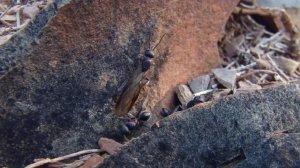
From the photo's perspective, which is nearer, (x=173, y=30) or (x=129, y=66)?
(x=129, y=66)

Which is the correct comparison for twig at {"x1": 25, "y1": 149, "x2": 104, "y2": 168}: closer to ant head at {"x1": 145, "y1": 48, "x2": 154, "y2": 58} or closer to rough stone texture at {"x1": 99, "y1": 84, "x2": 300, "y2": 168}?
rough stone texture at {"x1": 99, "y1": 84, "x2": 300, "y2": 168}

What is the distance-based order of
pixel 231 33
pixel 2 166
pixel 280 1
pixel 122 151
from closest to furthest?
1. pixel 122 151
2. pixel 2 166
3. pixel 231 33
4. pixel 280 1

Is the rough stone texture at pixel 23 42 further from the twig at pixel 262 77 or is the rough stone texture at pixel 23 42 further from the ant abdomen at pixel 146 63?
the twig at pixel 262 77

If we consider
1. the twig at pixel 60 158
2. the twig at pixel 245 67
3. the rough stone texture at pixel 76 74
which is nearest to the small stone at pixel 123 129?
the rough stone texture at pixel 76 74

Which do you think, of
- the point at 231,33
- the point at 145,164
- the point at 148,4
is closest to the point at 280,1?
the point at 231,33

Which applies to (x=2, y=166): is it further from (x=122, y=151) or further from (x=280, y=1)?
(x=280, y=1)
